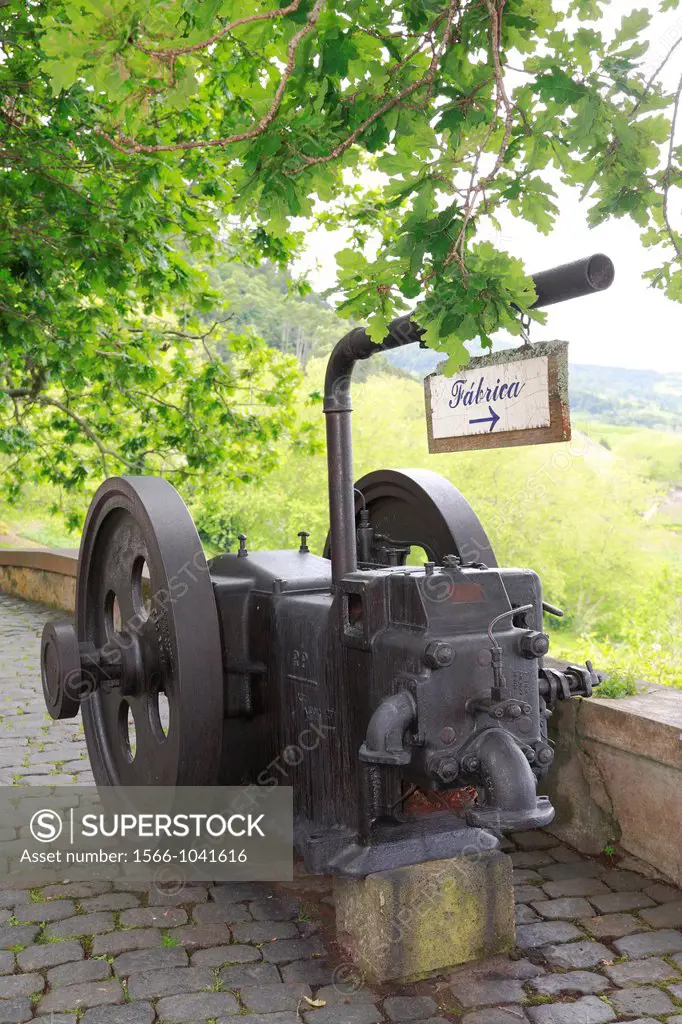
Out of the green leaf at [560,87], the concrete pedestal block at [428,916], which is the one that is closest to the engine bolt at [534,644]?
the concrete pedestal block at [428,916]

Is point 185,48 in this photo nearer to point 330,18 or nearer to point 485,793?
point 330,18

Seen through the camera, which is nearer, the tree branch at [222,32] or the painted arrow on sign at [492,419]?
the tree branch at [222,32]

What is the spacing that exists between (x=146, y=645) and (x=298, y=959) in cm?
121

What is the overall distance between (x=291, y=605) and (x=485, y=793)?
1089 millimetres

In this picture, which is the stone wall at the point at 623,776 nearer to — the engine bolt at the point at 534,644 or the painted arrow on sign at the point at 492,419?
the engine bolt at the point at 534,644

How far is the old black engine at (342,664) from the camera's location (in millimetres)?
2693

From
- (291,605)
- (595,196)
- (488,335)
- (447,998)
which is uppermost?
(595,196)

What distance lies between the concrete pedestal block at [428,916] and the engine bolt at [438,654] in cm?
69

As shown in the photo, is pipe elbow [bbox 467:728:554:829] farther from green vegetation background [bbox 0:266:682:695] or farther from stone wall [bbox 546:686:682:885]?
green vegetation background [bbox 0:266:682:695]

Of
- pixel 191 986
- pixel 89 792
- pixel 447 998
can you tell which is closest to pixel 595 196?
pixel 447 998

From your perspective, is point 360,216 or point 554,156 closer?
point 554,156

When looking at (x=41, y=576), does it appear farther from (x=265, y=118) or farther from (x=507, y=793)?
(x=265, y=118)

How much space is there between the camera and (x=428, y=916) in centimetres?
292

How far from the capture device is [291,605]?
347 centimetres
